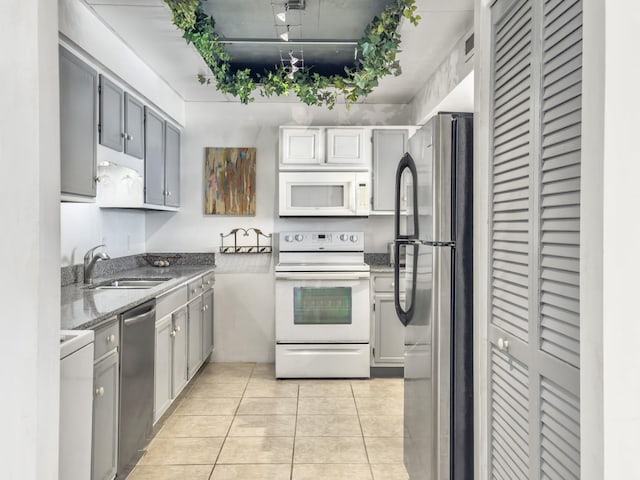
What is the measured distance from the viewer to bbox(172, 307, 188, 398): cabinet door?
326cm

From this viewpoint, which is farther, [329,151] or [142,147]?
[329,151]

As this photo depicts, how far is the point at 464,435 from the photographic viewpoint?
1.92m

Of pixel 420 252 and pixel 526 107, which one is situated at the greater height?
pixel 526 107

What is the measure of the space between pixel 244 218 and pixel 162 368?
1975 mm

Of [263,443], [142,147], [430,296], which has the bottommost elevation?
[263,443]

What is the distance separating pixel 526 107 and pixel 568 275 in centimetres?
45

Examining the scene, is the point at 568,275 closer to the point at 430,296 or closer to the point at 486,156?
the point at 486,156

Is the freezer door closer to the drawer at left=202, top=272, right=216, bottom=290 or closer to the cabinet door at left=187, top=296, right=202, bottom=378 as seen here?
the cabinet door at left=187, top=296, right=202, bottom=378

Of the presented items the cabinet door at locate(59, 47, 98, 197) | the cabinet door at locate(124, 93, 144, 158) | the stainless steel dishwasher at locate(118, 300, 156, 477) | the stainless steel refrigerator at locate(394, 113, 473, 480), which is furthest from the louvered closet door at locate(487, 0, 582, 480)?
the cabinet door at locate(124, 93, 144, 158)

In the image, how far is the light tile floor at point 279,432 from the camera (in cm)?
259

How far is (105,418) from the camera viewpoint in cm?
214
